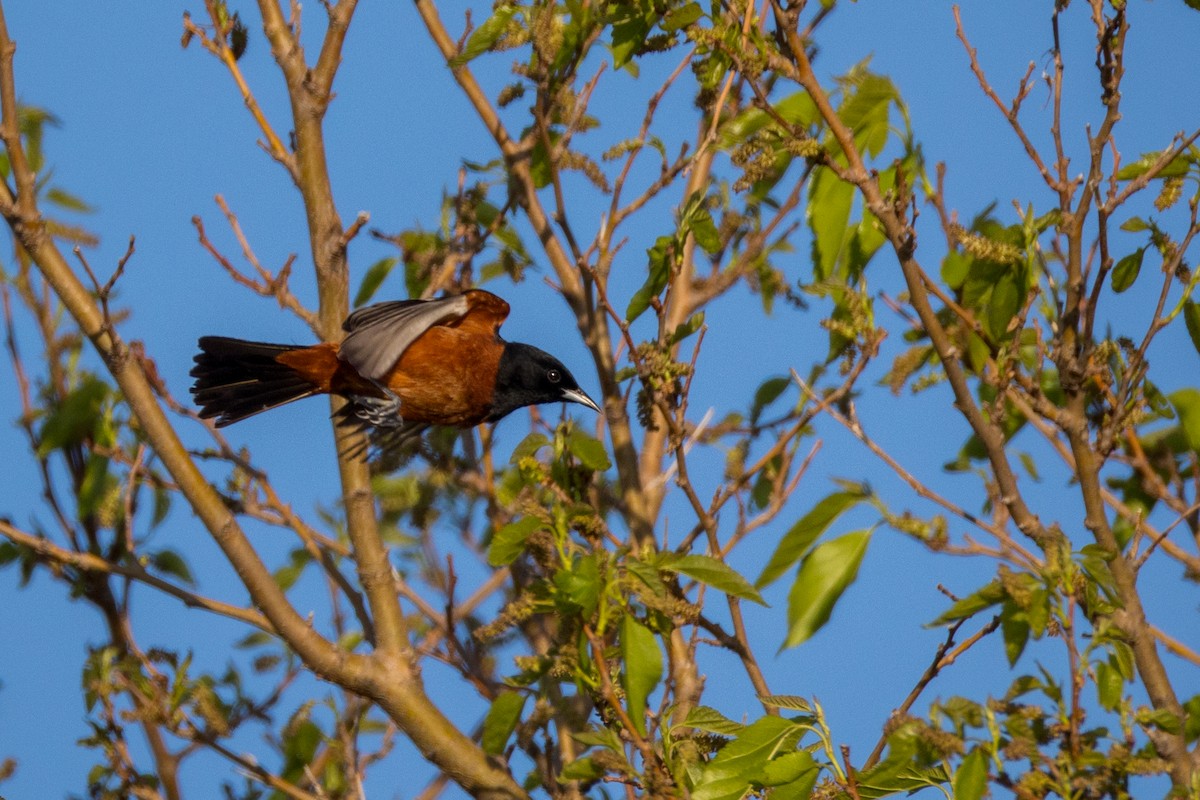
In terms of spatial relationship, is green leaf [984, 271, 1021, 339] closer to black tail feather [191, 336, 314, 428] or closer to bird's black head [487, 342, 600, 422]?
bird's black head [487, 342, 600, 422]

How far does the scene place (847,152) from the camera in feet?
7.77

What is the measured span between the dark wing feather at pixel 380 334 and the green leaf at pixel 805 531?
1.31 metres

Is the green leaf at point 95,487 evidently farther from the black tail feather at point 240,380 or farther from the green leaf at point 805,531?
the green leaf at point 805,531

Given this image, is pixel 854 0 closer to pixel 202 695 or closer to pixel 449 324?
pixel 449 324

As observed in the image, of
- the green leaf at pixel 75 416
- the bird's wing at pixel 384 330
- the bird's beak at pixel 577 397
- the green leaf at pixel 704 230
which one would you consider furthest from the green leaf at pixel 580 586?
the bird's beak at pixel 577 397

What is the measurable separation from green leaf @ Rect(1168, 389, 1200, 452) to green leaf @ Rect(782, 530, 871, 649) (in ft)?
2.42

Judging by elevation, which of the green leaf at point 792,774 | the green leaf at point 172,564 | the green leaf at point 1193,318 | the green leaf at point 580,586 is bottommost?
the green leaf at point 792,774

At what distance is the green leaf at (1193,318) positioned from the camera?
2.47 meters

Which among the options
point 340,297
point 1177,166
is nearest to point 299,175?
point 340,297

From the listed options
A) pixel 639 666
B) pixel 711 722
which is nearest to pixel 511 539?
pixel 639 666

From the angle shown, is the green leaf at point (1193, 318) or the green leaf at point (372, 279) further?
the green leaf at point (372, 279)

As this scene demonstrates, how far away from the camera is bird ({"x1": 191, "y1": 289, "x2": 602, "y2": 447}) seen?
358cm

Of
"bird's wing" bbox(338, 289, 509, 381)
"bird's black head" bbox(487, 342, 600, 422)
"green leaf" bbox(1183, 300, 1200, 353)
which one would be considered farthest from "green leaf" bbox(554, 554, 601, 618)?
"bird's black head" bbox(487, 342, 600, 422)

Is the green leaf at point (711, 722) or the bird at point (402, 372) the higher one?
the bird at point (402, 372)
